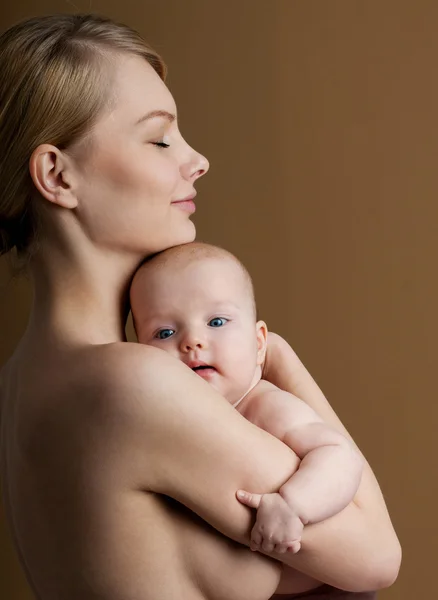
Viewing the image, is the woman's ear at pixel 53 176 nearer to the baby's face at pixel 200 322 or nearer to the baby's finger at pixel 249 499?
the baby's face at pixel 200 322

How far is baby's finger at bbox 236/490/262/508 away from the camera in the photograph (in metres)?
1.23

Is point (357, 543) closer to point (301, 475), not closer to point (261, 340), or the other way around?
point (301, 475)

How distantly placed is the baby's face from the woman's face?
6 centimetres

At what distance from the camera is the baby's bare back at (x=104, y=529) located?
127 centimetres

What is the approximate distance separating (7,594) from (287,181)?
159cm

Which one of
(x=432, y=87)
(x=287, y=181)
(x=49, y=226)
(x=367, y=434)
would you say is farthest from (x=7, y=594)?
(x=49, y=226)

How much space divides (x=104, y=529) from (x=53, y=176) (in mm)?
467

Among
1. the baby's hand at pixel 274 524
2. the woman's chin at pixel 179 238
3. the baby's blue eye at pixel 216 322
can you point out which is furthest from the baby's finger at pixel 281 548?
the woman's chin at pixel 179 238

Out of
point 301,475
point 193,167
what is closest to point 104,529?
point 301,475

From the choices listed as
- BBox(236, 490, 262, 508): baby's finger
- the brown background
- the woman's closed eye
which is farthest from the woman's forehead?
the brown background

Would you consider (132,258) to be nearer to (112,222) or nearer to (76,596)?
(112,222)

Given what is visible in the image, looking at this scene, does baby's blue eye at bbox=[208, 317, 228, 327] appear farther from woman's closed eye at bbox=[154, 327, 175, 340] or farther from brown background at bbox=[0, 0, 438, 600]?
brown background at bbox=[0, 0, 438, 600]

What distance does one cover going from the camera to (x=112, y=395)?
49.1 inches

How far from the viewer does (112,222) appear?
1.41m
